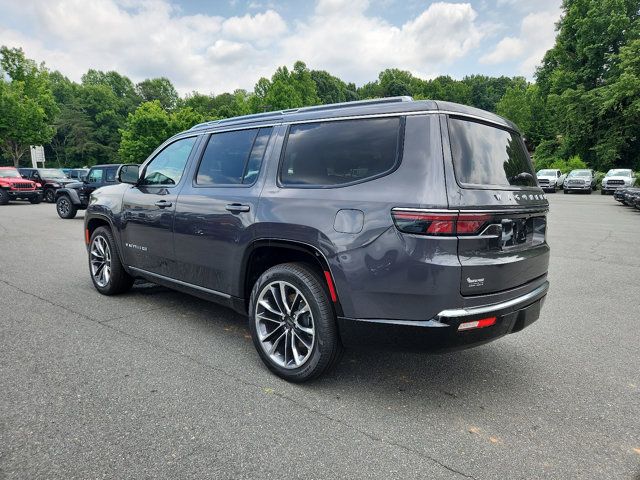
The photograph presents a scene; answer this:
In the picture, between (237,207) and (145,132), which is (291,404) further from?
(145,132)

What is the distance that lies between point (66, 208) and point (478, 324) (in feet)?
51.0

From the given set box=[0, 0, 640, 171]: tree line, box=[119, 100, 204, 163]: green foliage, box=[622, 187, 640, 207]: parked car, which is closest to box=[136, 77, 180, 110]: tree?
box=[0, 0, 640, 171]: tree line

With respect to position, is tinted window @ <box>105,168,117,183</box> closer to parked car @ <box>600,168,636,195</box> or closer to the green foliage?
the green foliage

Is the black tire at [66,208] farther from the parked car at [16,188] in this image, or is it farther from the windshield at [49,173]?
the windshield at [49,173]

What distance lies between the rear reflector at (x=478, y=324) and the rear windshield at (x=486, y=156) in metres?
0.82

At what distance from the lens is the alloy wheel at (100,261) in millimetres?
5223

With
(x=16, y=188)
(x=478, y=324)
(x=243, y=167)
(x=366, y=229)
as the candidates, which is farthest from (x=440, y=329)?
(x=16, y=188)

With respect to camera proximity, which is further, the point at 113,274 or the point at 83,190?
the point at 83,190

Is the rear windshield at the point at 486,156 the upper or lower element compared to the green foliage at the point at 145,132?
lower

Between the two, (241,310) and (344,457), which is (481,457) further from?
(241,310)

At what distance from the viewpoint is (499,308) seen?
2.68 metres

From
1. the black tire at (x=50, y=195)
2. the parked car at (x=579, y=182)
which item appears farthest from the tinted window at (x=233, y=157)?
the parked car at (x=579, y=182)

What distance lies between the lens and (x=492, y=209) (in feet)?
8.66

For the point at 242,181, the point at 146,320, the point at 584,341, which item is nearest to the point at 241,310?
the point at 242,181
